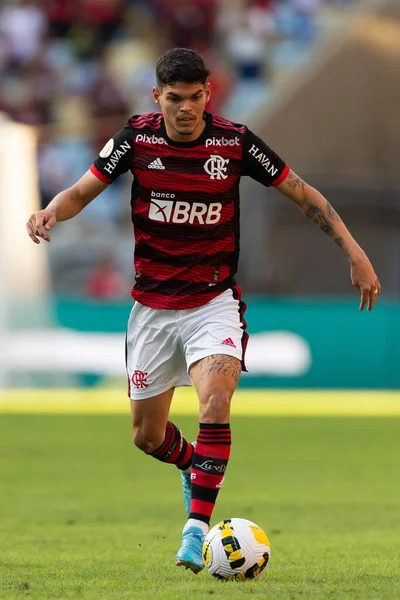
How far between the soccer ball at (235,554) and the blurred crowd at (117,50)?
16.3 m

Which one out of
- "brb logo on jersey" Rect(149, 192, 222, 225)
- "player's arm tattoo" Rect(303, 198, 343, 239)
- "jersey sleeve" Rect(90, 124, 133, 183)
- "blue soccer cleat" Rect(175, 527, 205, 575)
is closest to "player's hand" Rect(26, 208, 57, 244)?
"jersey sleeve" Rect(90, 124, 133, 183)

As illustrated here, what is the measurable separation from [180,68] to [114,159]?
22.9 inches

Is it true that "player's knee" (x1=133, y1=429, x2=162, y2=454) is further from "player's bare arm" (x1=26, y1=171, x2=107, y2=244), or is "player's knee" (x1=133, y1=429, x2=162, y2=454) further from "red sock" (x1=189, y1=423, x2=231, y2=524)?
"player's bare arm" (x1=26, y1=171, x2=107, y2=244)

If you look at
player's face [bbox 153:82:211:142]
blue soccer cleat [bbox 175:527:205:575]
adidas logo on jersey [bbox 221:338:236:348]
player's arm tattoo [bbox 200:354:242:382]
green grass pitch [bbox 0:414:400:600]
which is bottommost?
green grass pitch [bbox 0:414:400:600]

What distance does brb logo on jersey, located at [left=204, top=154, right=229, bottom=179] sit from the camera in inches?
240

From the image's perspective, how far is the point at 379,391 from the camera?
17984 millimetres

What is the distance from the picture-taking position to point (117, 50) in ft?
75.9

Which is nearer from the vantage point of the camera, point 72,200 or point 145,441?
point 72,200

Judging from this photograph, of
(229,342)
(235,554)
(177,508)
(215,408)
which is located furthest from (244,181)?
(235,554)

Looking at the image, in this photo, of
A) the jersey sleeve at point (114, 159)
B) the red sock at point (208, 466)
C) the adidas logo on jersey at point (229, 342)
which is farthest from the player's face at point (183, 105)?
the red sock at point (208, 466)

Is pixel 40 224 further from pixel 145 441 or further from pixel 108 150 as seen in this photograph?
pixel 145 441

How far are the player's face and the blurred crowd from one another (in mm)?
15510

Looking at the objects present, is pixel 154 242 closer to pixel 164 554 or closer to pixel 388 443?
pixel 164 554

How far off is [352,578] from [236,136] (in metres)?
2.23
